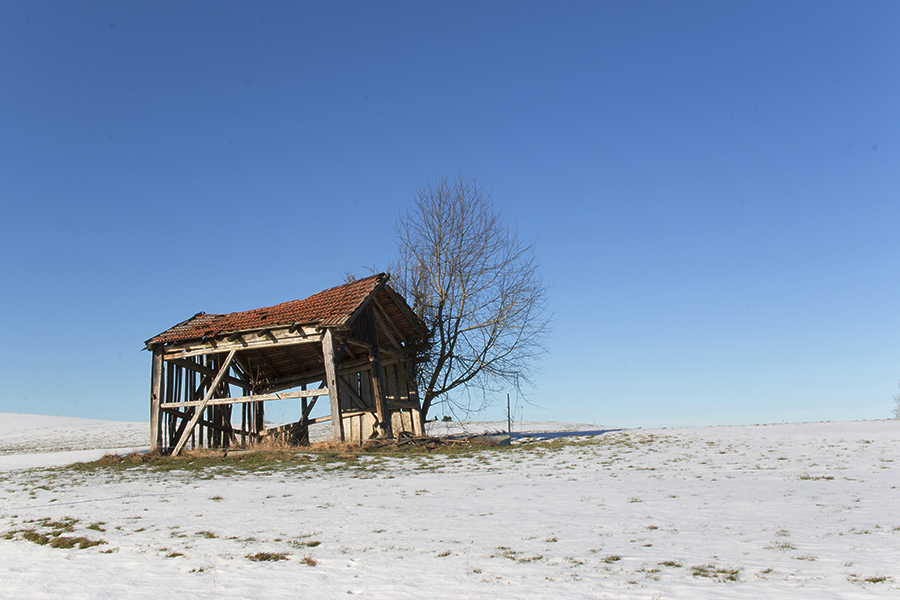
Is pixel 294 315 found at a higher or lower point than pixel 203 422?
higher

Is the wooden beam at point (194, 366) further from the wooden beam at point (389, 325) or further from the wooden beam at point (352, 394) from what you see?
the wooden beam at point (389, 325)

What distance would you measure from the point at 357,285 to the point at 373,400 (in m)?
4.72

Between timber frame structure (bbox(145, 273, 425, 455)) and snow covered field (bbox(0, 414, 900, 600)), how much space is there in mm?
5222

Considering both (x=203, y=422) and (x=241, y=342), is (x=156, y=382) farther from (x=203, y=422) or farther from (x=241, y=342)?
(x=241, y=342)

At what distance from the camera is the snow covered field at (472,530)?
5.22m

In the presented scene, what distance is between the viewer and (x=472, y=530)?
7332mm

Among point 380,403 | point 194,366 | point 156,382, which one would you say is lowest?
point 380,403

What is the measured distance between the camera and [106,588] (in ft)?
17.1

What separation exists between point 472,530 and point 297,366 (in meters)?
17.5

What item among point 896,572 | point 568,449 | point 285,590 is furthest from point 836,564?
point 568,449

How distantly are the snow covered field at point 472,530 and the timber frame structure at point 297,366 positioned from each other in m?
5.22

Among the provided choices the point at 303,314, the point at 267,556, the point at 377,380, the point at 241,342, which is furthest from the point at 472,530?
the point at 241,342

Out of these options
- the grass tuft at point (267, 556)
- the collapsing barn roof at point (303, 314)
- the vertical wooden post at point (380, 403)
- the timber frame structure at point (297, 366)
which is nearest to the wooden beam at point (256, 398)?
the timber frame structure at point (297, 366)

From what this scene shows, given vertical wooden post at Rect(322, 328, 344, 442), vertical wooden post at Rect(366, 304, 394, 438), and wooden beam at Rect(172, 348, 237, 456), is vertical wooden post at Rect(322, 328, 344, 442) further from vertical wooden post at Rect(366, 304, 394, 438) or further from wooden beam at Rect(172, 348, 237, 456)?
wooden beam at Rect(172, 348, 237, 456)
